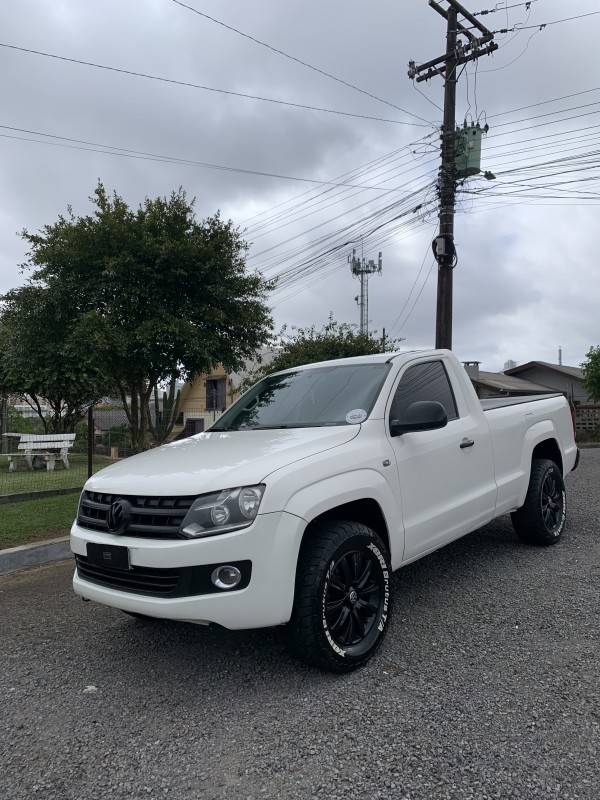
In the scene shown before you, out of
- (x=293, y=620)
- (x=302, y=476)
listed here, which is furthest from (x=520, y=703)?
(x=302, y=476)

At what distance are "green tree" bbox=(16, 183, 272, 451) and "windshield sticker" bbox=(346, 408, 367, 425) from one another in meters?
5.08

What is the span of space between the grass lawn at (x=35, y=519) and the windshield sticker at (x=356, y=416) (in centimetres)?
405

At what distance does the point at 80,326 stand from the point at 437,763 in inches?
295

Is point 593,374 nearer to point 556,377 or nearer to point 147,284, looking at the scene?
point 556,377

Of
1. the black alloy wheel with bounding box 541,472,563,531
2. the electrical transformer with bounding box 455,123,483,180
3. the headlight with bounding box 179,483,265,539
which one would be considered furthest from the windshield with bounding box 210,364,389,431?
the electrical transformer with bounding box 455,123,483,180

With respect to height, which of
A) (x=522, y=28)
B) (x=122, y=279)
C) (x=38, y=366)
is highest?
(x=522, y=28)

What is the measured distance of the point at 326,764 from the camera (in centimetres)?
246

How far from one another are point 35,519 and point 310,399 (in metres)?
4.56

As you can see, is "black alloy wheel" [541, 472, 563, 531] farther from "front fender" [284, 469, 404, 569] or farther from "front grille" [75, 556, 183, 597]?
"front grille" [75, 556, 183, 597]

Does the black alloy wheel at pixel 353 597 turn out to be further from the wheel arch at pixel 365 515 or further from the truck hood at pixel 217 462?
the truck hood at pixel 217 462

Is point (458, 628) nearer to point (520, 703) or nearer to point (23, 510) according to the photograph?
point (520, 703)

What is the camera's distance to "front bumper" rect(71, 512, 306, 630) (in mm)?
2914

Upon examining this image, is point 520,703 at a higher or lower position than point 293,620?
lower

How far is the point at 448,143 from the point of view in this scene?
13094 millimetres
